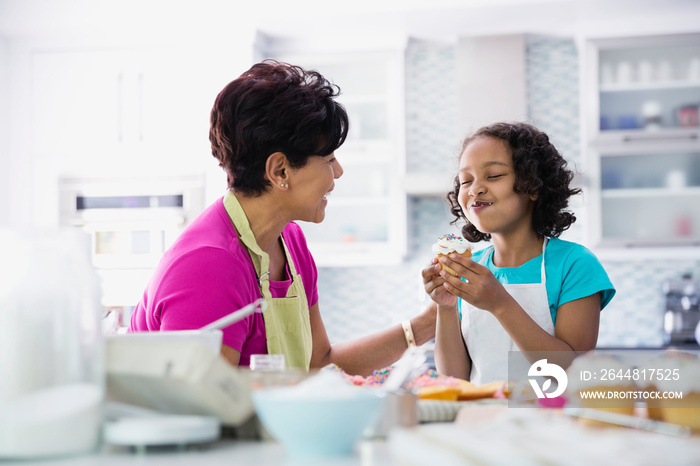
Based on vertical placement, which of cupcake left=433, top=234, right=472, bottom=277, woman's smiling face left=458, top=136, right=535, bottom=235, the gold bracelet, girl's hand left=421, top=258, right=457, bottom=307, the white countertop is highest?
woman's smiling face left=458, top=136, right=535, bottom=235

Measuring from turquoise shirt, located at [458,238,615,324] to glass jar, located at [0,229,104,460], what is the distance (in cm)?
131

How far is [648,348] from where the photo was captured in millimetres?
3844

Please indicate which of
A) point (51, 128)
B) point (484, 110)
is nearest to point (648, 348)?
point (484, 110)

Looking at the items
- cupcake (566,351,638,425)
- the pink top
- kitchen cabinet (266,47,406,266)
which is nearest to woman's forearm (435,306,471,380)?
the pink top

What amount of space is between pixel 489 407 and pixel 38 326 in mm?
619

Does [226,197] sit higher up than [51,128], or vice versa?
[51,128]

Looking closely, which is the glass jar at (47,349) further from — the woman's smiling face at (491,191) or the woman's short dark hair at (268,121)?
the woman's smiling face at (491,191)

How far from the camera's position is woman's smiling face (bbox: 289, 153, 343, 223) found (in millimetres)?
1759

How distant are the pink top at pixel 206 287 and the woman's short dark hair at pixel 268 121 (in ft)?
0.51

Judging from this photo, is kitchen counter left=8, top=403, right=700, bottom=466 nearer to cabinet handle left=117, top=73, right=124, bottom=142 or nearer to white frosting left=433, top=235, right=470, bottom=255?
white frosting left=433, top=235, right=470, bottom=255

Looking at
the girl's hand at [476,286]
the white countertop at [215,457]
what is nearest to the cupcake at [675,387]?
the white countertop at [215,457]

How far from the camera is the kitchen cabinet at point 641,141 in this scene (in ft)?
12.3

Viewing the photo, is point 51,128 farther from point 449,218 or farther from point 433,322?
point 433,322

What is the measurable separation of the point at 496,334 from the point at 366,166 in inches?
89.5
